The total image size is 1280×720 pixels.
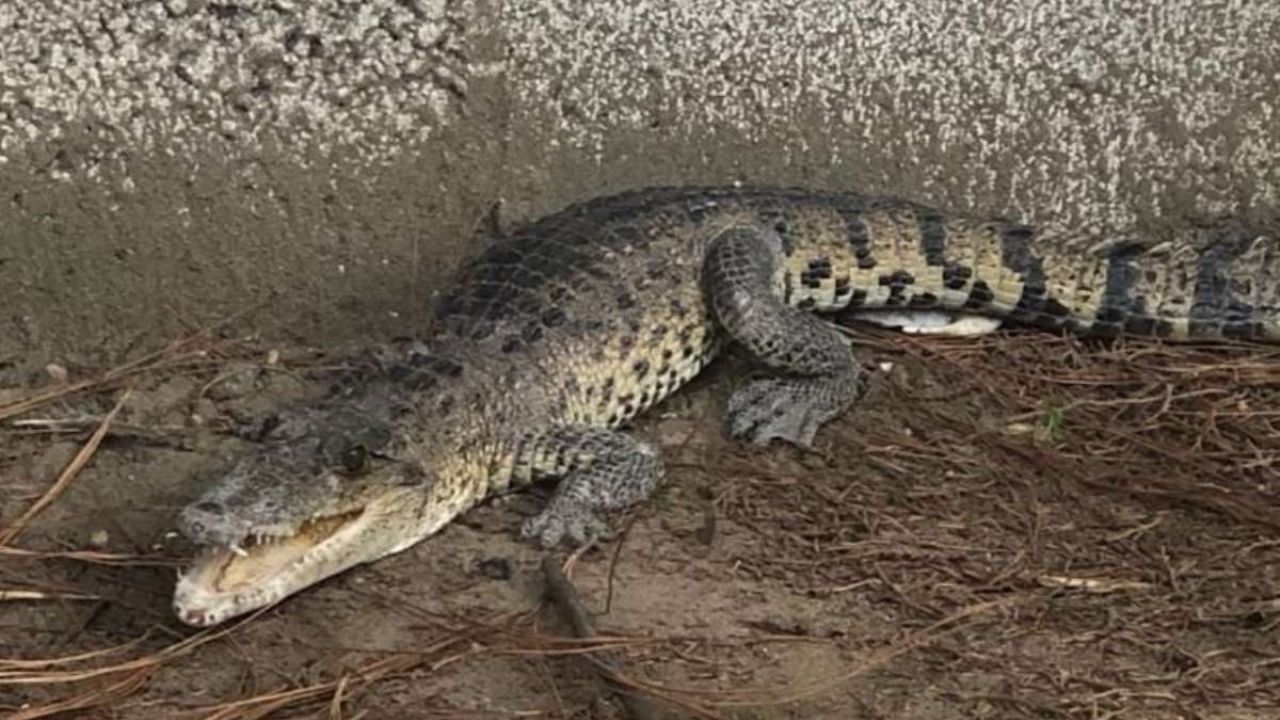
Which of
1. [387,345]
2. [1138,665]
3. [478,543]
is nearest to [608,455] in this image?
[478,543]

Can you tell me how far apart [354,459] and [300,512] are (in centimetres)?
18

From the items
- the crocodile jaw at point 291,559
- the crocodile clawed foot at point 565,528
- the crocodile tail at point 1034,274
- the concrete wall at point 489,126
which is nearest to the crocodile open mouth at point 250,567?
the crocodile jaw at point 291,559

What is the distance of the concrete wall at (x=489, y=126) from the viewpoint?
423cm

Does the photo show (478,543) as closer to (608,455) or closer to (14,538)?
(608,455)

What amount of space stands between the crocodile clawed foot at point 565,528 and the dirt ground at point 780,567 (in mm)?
39

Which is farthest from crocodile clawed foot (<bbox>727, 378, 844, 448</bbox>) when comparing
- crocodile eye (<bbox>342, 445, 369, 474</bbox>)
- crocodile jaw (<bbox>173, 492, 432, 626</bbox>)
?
crocodile eye (<bbox>342, 445, 369, 474</bbox>)

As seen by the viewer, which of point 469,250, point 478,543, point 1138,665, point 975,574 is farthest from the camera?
point 469,250

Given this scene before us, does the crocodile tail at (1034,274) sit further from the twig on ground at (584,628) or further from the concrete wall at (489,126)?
the twig on ground at (584,628)

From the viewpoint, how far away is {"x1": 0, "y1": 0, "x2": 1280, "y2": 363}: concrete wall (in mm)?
4230

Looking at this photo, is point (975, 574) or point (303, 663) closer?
point (303, 663)

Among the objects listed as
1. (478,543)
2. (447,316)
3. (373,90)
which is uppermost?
(373,90)

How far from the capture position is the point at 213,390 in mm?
4328

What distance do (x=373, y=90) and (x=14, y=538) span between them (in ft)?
3.91

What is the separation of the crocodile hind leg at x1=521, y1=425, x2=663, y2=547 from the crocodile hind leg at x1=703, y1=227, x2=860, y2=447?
0.95 ft
